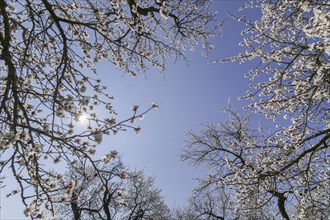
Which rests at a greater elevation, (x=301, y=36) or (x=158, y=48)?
(x=158, y=48)

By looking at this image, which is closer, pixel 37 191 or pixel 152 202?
pixel 37 191

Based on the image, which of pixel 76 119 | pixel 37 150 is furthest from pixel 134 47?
pixel 37 150

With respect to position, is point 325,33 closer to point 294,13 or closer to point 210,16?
point 294,13

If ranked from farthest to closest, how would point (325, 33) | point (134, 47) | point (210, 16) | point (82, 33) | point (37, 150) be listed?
point (210, 16), point (134, 47), point (82, 33), point (37, 150), point (325, 33)

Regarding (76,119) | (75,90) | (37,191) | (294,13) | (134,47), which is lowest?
(37,191)

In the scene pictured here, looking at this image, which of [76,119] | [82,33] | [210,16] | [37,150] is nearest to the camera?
[37,150]

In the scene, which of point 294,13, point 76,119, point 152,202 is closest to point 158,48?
point 294,13

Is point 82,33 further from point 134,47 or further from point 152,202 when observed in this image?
point 152,202

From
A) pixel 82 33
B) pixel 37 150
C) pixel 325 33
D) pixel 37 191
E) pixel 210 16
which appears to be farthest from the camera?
pixel 210 16

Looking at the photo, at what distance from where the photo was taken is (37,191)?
145 inches

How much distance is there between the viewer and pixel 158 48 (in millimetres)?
9227

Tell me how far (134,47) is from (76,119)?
4.59 m

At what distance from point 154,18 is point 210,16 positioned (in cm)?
186

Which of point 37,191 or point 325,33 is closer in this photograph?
point 325,33
